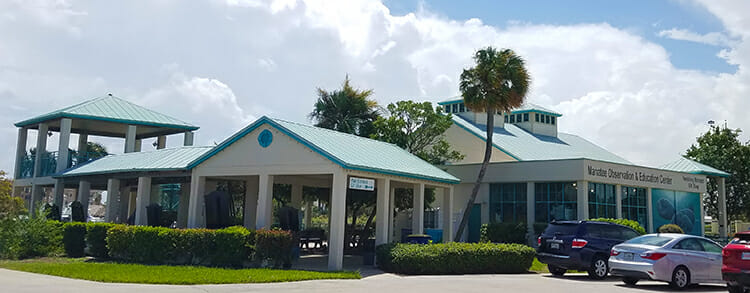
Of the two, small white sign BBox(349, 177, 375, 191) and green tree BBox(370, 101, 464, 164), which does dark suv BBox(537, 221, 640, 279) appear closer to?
small white sign BBox(349, 177, 375, 191)

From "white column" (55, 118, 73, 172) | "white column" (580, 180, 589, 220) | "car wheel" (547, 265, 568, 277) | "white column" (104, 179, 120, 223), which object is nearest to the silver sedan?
"car wheel" (547, 265, 568, 277)

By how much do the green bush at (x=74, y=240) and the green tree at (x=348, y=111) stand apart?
1349 centimetres

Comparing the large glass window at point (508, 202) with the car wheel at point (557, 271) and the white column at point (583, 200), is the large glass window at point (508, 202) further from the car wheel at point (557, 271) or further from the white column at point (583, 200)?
the car wheel at point (557, 271)

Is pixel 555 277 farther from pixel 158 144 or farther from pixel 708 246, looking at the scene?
pixel 158 144

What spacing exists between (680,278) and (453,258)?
230 inches

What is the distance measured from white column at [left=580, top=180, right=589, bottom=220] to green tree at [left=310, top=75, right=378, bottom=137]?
10712 millimetres

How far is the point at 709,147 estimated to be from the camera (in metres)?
46.5

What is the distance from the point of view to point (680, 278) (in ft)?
48.1

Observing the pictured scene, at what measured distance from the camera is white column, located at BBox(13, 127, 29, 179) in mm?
34188

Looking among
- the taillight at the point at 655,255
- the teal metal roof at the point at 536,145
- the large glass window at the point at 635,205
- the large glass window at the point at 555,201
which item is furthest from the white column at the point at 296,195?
the taillight at the point at 655,255

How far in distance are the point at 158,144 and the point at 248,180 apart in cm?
1165

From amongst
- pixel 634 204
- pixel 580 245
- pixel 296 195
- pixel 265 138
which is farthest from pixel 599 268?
pixel 634 204

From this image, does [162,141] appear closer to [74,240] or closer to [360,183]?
[74,240]

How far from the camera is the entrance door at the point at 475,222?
3041cm
